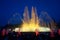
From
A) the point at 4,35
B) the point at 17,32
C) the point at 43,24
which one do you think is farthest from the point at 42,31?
the point at 4,35

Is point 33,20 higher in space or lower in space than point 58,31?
higher

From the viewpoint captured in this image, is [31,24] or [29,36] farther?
[31,24]

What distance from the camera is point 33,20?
3.43 metres

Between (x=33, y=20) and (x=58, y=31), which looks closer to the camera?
(x=58, y=31)

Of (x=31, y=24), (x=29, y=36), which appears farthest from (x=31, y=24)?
(x=29, y=36)

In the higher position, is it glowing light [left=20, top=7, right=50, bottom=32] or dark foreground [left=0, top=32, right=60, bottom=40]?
glowing light [left=20, top=7, right=50, bottom=32]

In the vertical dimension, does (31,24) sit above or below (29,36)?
above

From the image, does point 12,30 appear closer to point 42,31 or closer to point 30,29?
point 30,29

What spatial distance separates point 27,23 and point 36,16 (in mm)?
212

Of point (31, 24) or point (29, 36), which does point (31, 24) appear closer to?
point (31, 24)

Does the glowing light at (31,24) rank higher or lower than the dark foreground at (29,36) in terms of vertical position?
higher

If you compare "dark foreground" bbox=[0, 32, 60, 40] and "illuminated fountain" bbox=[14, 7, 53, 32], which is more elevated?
"illuminated fountain" bbox=[14, 7, 53, 32]

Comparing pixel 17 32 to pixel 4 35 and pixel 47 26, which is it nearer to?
pixel 4 35

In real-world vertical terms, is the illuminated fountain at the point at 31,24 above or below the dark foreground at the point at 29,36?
above
